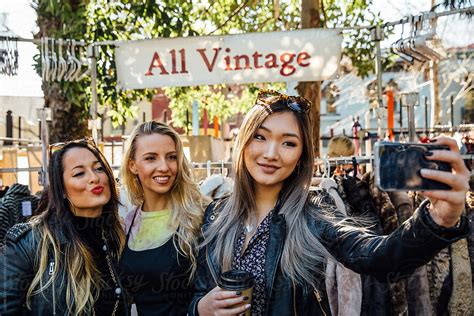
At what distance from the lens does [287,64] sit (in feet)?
13.9

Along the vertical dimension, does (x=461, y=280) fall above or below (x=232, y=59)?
below

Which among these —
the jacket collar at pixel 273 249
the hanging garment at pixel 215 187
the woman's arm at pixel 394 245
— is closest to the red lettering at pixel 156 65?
the hanging garment at pixel 215 187

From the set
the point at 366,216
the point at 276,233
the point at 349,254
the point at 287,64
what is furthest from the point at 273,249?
the point at 287,64

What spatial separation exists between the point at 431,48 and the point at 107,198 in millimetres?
2657

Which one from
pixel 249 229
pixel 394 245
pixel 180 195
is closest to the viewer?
pixel 394 245

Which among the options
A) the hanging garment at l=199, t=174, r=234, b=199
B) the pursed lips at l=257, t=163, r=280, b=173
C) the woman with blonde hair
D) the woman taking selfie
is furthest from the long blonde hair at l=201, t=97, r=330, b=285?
the hanging garment at l=199, t=174, r=234, b=199

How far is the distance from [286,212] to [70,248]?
1.08 meters

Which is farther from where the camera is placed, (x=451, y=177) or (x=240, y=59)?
(x=240, y=59)

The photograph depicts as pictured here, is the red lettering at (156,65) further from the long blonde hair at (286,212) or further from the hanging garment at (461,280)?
the hanging garment at (461,280)

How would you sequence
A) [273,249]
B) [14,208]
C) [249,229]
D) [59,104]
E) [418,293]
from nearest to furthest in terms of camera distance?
[273,249], [249,229], [418,293], [14,208], [59,104]

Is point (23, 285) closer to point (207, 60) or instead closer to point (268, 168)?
point (268, 168)

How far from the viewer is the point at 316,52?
4.20 metres

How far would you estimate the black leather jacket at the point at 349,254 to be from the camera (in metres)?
1.35

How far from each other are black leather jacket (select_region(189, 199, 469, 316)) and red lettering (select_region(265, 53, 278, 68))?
2.35 meters
